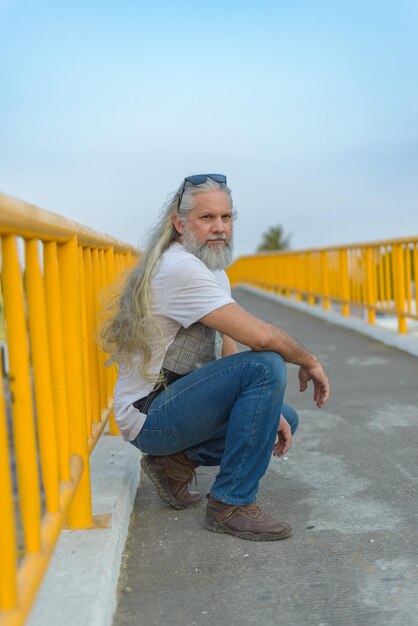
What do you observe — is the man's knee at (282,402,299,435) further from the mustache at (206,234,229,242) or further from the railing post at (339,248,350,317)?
the railing post at (339,248,350,317)

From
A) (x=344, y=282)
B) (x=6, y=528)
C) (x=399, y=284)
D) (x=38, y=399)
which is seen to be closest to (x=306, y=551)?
(x=38, y=399)

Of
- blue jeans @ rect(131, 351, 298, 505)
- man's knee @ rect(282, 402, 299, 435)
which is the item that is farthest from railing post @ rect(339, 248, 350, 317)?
blue jeans @ rect(131, 351, 298, 505)

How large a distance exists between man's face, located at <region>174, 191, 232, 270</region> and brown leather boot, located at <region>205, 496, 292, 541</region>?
3.27 feet

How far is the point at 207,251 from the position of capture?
3.19 m

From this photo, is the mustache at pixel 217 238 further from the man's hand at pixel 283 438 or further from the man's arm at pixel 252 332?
the man's hand at pixel 283 438

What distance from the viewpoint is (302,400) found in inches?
224

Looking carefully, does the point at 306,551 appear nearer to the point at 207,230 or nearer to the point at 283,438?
the point at 283,438

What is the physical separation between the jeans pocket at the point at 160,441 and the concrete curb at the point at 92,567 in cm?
23

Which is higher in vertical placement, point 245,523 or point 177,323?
point 177,323

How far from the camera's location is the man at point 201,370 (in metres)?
2.93

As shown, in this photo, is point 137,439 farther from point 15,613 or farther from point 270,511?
point 15,613

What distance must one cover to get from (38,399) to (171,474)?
1.32 metres

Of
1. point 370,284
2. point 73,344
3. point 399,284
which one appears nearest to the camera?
point 73,344

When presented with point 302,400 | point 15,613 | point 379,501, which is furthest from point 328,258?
point 15,613
